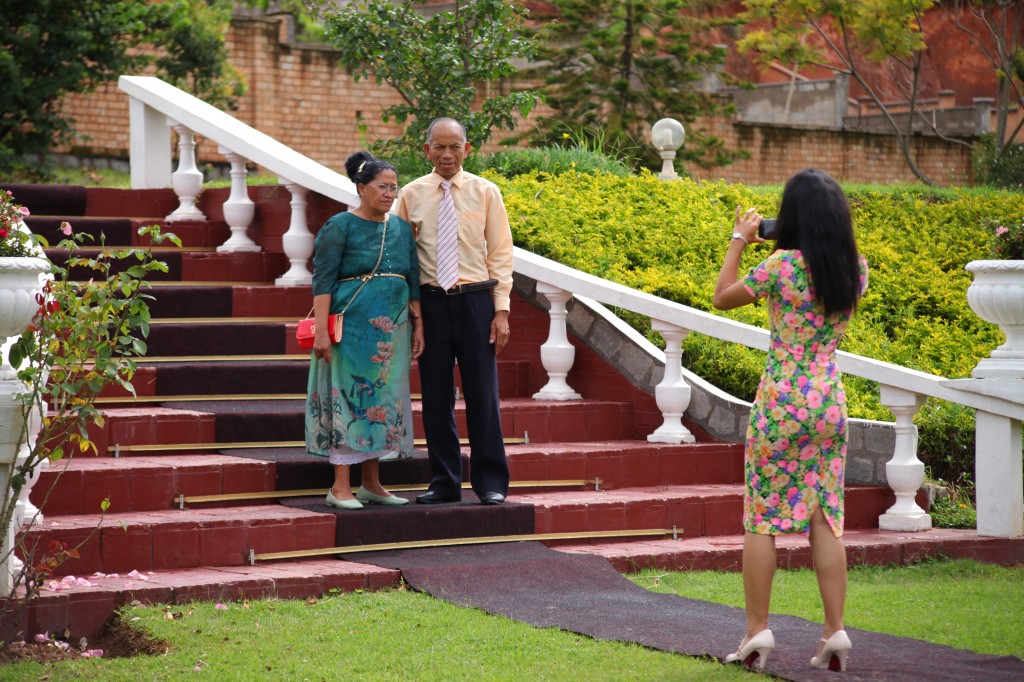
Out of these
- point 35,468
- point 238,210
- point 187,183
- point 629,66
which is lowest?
point 35,468

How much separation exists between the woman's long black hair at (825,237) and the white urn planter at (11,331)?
2746mm

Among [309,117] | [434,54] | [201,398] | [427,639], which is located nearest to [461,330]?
[201,398]

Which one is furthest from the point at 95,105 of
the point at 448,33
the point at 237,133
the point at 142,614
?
the point at 142,614

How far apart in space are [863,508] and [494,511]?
2.10 m

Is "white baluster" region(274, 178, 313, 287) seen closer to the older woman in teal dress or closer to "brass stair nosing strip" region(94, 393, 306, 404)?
"brass stair nosing strip" region(94, 393, 306, 404)

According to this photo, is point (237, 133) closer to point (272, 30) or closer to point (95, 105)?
point (95, 105)

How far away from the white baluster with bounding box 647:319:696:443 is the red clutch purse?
2133mm

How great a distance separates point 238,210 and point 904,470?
4519mm

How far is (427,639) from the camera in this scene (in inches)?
195

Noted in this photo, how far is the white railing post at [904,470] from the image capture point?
7.15 m

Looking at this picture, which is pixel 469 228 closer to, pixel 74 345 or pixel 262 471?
pixel 262 471

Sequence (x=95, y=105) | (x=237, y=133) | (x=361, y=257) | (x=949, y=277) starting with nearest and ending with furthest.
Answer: (x=361, y=257) < (x=237, y=133) < (x=949, y=277) < (x=95, y=105)

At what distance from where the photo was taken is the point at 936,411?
798cm

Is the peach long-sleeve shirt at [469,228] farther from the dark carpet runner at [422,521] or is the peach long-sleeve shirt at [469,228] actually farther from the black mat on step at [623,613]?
the black mat on step at [623,613]
